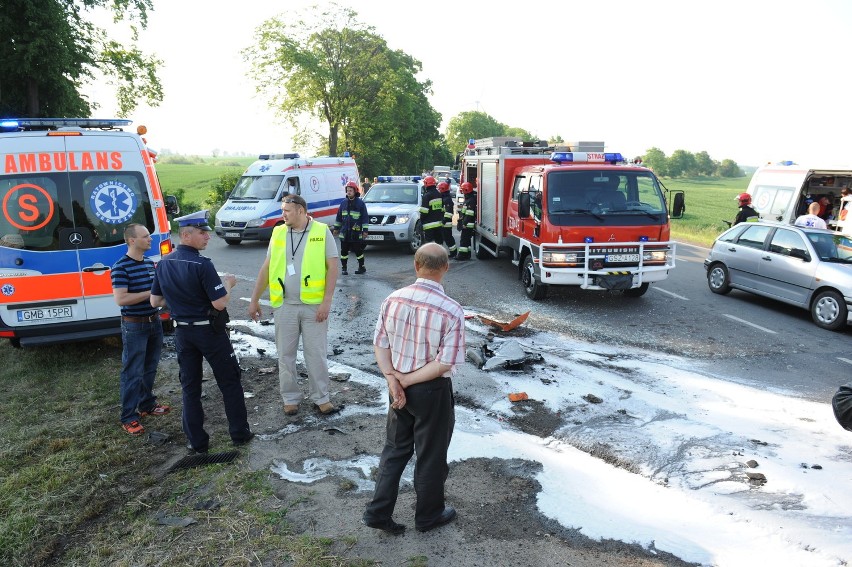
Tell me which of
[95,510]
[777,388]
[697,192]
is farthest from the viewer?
[697,192]

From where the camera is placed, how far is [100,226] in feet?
22.7

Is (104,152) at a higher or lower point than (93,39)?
lower

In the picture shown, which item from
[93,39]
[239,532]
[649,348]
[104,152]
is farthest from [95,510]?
[93,39]

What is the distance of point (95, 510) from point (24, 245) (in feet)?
12.7

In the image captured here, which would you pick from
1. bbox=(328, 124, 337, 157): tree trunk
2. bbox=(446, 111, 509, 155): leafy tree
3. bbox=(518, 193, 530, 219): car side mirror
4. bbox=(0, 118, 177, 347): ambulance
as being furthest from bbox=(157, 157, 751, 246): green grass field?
bbox=(446, 111, 509, 155): leafy tree

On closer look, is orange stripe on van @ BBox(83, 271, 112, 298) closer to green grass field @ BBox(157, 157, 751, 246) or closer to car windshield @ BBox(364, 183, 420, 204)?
car windshield @ BBox(364, 183, 420, 204)

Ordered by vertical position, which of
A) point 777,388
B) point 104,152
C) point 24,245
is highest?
point 104,152

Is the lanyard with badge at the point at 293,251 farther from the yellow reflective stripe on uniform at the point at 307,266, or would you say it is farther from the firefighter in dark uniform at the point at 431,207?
the firefighter in dark uniform at the point at 431,207

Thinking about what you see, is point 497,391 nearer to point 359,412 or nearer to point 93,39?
point 359,412

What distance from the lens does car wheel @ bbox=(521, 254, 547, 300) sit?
33.1 feet

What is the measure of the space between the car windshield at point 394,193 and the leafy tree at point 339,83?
24080 mm

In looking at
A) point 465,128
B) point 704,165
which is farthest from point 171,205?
point 704,165

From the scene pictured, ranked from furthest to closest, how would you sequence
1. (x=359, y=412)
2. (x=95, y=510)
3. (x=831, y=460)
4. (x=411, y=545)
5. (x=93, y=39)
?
(x=93, y=39) → (x=359, y=412) → (x=831, y=460) → (x=95, y=510) → (x=411, y=545)

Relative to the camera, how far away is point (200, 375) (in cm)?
468
